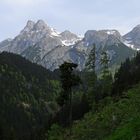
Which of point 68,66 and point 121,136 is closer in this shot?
point 121,136

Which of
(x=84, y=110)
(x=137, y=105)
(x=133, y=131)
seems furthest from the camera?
(x=84, y=110)

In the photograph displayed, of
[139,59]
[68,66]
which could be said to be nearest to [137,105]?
[68,66]

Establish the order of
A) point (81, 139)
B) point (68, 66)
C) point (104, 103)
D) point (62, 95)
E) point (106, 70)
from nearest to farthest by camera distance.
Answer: point (81, 139)
point (68, 66)
point (62, 95)
point (104, 103)
point (106, 70)

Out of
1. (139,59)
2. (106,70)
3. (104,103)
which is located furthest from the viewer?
(139,59)

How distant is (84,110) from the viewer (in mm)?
140000

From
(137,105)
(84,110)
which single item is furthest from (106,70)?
(137,105)

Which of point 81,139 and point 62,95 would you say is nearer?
point 81,139

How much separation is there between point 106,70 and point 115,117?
46782mm

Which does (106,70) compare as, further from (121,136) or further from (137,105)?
(121,136)

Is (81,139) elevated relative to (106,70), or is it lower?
lower

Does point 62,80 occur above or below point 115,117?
above

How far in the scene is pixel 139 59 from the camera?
6836 inches

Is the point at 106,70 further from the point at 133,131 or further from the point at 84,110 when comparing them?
the point at 133,131

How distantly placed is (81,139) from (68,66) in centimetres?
1590
